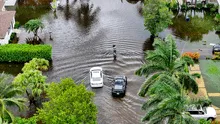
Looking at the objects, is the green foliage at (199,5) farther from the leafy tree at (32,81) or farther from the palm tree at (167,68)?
the leafy tree at (32,81)

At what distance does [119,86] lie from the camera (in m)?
54.1

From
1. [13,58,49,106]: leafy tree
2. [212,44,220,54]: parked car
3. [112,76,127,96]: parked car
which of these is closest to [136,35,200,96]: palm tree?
[112,76,127,96]: parked car

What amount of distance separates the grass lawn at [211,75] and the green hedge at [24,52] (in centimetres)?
A: 2585

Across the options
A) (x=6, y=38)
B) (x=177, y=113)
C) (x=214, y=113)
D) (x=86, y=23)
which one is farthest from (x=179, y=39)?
(x=177, y=113)

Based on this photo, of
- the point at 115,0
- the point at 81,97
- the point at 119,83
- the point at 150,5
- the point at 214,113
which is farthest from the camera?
the point at 115,0

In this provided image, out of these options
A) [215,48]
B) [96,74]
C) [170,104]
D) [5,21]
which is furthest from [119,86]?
[5,21]

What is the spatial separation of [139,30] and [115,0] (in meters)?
16.8

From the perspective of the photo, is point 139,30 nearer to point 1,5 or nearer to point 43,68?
point 43,68

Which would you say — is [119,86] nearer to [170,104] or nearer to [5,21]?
[170,104]

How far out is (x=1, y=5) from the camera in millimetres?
76938

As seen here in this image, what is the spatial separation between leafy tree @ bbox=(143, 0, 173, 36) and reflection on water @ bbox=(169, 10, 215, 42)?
5.81 metres

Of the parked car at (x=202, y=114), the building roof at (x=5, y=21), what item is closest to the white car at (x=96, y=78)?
the parked car at (x=202, y=114)

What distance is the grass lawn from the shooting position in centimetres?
5522

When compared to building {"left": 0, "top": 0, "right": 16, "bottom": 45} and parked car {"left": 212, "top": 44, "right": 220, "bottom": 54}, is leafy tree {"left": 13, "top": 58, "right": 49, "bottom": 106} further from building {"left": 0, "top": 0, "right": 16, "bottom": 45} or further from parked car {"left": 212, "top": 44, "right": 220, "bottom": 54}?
parked car {"left": 212, "top": 44, "right": 220, "bottom": 54}
